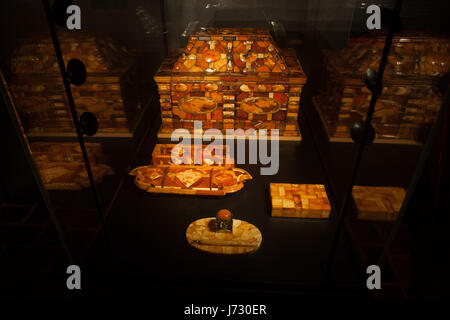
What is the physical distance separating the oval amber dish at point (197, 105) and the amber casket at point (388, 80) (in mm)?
1431

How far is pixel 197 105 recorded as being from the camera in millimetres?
3791

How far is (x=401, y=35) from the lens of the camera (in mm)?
3279

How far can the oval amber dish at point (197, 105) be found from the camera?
3.75 metres

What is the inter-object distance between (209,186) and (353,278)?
4.64 feet

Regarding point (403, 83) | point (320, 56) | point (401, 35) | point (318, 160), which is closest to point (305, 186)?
point (318, 160)

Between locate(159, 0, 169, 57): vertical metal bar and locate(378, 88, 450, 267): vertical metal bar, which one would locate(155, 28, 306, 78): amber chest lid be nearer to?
locate(159, 0, 169, 57): vertical metal bar

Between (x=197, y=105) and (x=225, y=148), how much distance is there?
630 mm

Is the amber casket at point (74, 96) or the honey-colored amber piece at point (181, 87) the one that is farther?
the honey-colored amber piece at point (181, 87)

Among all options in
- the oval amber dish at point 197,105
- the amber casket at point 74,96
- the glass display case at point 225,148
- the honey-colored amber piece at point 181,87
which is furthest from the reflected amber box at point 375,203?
the amber casket at point 74,96

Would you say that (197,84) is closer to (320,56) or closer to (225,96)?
(225,96)

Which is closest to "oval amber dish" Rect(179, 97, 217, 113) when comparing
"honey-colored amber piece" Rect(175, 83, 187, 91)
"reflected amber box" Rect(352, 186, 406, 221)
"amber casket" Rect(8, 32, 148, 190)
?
"honey-colored amber piece" Rect(175, 83, 187, 91)

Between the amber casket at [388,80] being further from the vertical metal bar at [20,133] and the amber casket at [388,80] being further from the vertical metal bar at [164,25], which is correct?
the vertical metal bar at [20,133]

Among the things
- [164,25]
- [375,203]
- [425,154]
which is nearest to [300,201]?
[375,203]

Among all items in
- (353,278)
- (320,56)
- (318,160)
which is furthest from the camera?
(320,56)
